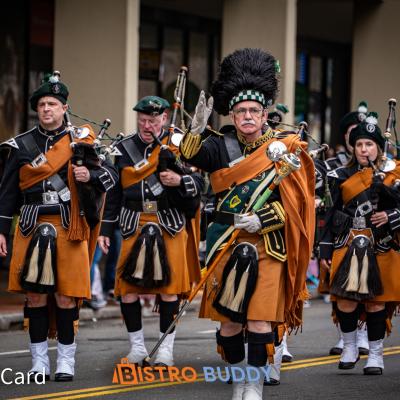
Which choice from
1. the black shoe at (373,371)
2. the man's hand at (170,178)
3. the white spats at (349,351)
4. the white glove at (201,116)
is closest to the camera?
the white glove at (201,116)

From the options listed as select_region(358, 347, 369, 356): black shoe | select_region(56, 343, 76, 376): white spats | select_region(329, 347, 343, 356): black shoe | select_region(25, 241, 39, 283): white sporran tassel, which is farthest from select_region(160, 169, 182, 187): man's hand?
select_region(358, 347, 369, 356): black shoe

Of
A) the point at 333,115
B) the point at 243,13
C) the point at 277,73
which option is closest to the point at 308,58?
the point at 333,115

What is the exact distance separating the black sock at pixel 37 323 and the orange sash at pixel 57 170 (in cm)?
63

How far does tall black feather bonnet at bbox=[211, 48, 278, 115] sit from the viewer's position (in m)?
8.87

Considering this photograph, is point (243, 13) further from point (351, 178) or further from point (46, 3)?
point (351, 178)

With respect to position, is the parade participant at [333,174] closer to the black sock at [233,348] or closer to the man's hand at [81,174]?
the man's hand at [81,174]

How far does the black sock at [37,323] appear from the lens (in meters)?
10.1

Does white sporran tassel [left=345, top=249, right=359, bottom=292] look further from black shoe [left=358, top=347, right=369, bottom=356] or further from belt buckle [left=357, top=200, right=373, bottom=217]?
black shoe [left=358, top=347, right=369, bottom=356]

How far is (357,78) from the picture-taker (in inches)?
939

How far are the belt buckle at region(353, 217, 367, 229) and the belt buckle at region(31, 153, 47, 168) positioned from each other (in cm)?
275

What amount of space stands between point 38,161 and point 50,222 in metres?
0.48

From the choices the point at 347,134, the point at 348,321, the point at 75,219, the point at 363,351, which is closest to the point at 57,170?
the point at 75,219

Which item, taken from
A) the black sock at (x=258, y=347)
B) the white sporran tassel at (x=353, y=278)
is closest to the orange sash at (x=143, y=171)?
the white sporran tassel at (x=353, y=278)

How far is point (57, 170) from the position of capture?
10055mm
